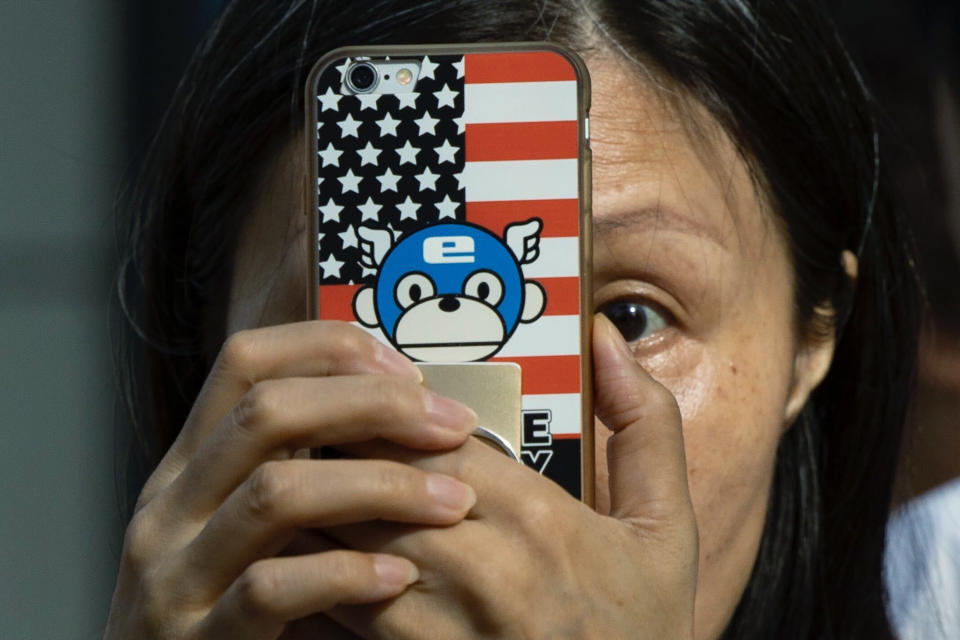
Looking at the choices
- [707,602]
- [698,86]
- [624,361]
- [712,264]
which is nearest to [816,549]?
Result: [707,602]

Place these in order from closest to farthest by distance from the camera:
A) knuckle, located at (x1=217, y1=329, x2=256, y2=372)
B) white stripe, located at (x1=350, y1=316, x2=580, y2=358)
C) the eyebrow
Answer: knuckle, located at (x1=217, y1=329, x2=256, y2=372) → white stripe, located at (x1=350, y1=316, x2=580, y2=358) → the eyebrow

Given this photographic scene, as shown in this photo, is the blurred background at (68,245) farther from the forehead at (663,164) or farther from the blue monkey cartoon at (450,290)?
the blue monkey cartoon at (450,290)

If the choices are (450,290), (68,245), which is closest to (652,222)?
(450,290)

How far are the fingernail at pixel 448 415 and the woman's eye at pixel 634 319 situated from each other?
49 centimetres

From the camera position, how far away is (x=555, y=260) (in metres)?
1.23

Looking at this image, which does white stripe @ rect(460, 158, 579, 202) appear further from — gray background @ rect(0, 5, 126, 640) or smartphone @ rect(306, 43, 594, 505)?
gray background @ rect(0, 5, 126, 640)

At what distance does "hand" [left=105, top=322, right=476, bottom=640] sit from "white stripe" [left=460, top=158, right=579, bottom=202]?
0.25 m

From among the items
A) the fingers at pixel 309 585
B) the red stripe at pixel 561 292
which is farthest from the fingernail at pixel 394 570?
the red stripe at pixel 561 292

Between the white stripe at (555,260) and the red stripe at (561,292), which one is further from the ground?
the white stripe at (555,260)

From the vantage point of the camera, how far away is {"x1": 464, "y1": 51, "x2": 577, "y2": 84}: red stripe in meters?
1.26

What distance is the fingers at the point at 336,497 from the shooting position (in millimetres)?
1008

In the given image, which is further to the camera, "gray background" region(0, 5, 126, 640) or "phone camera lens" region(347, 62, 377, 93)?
"gray background" region(0, 5, 126, 640)

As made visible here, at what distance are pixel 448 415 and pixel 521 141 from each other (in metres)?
0.35

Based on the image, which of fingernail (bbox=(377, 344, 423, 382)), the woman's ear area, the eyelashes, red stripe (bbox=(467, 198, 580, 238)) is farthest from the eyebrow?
fingernail (bbox=(377, 344, 423, 382))
